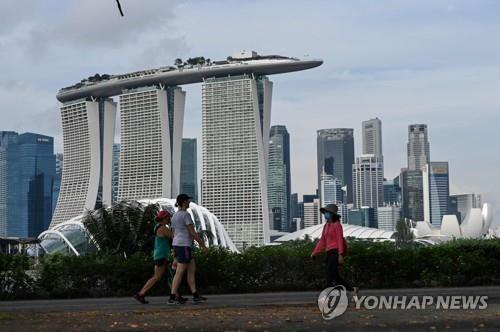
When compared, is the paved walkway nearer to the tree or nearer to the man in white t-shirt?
the man in white t-shirt

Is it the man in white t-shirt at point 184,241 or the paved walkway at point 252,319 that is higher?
the man in white t-shirt at point 184,241

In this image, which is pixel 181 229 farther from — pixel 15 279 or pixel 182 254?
pixel 15 279

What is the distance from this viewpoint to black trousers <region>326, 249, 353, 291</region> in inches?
549

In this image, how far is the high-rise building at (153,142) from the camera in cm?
18812

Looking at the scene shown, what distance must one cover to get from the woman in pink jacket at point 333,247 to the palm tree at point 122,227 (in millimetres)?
13118

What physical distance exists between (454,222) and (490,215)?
5949 mm

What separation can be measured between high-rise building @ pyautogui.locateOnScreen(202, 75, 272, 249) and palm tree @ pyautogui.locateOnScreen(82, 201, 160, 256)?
147 meters

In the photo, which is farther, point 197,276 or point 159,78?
point 159,78

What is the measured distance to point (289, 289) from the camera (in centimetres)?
1791

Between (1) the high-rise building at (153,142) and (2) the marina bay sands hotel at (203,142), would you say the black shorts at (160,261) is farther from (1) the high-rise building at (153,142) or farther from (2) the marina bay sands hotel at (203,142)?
(1) the high-rise building at (153,142)

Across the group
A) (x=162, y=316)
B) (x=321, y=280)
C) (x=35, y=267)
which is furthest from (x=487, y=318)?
(x=35, y=267)

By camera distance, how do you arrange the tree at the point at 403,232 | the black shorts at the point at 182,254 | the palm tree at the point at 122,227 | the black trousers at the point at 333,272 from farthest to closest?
the tree at the point at 403,232 → the palm tree at the point at 122,227 → the black shorts at the point at 182,254 → the black trousers at the point at 333,272

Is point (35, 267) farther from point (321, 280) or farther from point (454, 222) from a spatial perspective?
point (454, 222)

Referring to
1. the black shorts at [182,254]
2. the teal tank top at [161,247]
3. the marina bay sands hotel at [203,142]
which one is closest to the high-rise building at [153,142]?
the marina bay sands hotel at [203,142]
